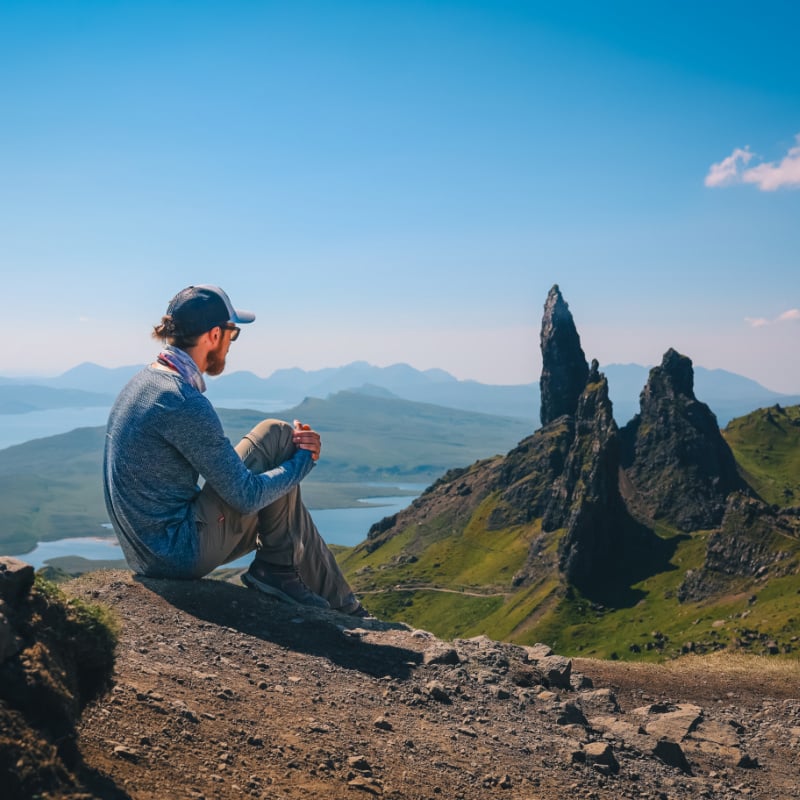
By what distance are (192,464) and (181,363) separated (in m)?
1.63

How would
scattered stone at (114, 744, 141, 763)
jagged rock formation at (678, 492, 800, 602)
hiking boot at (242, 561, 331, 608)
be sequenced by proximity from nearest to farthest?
1. scattered stone at (114, 744, 141, 763)
2. hiking boot at (242, 561, 331, 608)
3. jagged rock formation at (678, 492, 800, 602)

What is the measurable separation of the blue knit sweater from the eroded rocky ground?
1522 mm

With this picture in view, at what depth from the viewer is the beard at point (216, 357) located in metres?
13.7

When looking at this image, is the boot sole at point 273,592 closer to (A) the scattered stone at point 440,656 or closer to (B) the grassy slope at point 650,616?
(A) the scattered stone at point 440,656

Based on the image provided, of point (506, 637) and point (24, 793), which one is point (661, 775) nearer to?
point (24, 793)

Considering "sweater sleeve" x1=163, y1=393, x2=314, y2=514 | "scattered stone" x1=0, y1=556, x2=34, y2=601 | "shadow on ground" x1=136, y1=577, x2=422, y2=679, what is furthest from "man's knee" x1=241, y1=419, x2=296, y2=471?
"scattered stone" x1=0, y1=556, x2=34, y2=601

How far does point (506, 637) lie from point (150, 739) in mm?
164879

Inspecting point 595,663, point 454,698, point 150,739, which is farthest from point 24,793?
point 595,663

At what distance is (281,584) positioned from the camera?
15.7 m

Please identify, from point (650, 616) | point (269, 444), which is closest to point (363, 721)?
point (269, 444)

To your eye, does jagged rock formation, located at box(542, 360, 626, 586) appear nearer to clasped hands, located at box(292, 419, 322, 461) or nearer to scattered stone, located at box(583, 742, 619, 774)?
scattered stone, located at box(583, 742, 619, 774)

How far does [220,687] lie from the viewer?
11273 millimetres

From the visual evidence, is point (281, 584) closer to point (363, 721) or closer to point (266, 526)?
point (266, 526)

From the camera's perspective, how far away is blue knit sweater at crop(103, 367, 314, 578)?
41.7 feet
